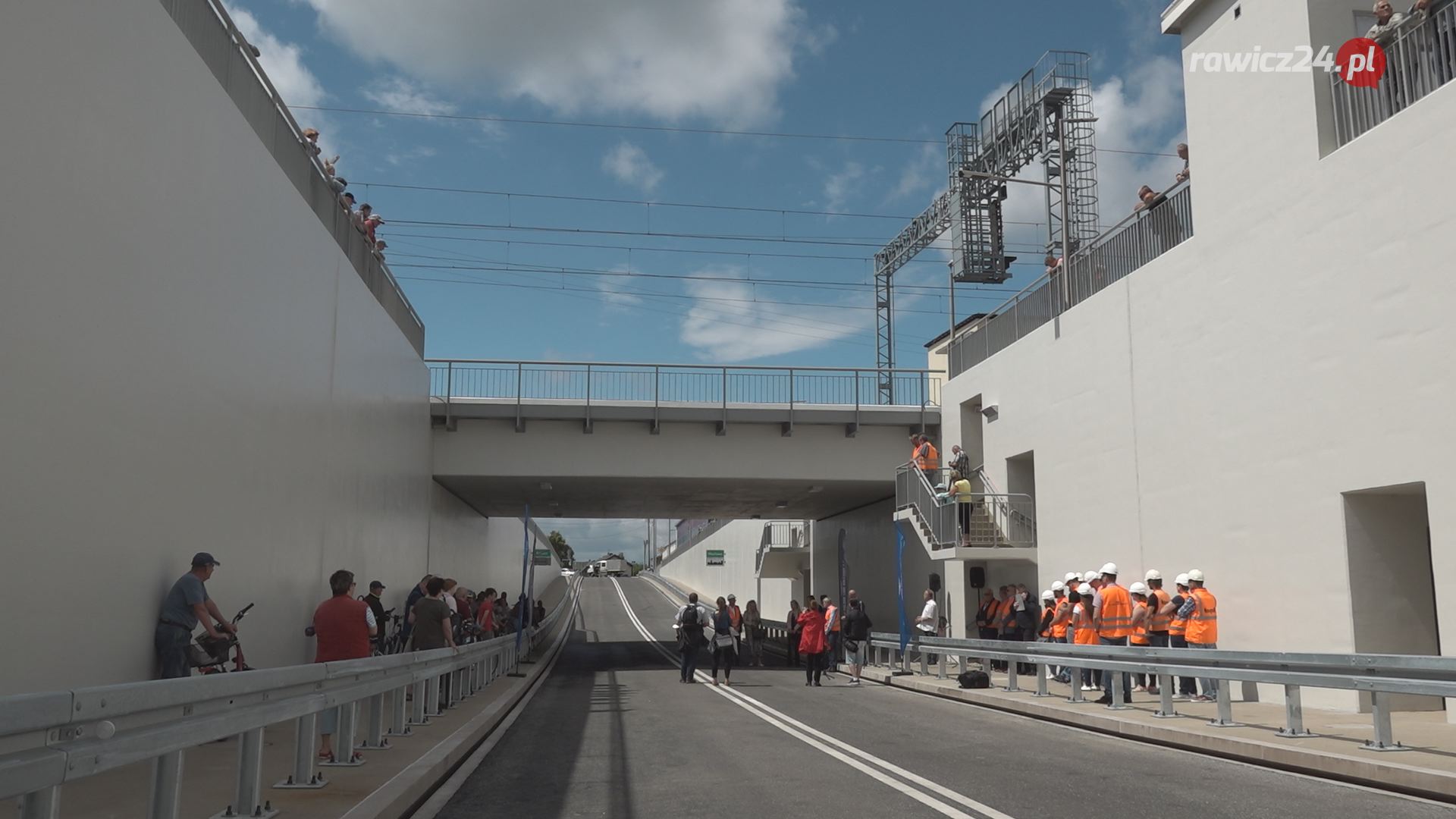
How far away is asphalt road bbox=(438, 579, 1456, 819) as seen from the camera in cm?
795

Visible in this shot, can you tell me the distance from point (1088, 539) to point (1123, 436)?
7.42 ft

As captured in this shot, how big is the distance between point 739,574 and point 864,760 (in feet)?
161

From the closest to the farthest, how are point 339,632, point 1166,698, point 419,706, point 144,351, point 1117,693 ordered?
point 339,632 < point 144,351 < point 419,706 < point 1166,698 < point 1117,693

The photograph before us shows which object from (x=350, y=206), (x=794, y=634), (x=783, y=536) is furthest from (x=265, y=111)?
(x=783, y=536)

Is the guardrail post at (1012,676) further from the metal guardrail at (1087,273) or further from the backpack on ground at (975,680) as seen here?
the metal guardrail at (1087,273)

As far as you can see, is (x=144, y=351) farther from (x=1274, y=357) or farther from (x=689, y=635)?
(x=1274, y=357)

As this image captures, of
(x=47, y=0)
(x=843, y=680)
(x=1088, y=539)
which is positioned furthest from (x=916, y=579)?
(x=47, y=0)

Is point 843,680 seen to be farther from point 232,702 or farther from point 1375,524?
point 232,702

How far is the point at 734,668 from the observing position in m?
28.8

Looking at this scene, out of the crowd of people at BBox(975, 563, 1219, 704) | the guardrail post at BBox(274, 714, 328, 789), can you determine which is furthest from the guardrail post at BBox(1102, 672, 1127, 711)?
the guardrail post at BBox(274, 714, 328, 789)

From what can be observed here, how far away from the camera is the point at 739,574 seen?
5925cm

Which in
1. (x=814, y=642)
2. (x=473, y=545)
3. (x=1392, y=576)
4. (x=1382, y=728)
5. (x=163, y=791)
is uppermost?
(x=473, y=545)

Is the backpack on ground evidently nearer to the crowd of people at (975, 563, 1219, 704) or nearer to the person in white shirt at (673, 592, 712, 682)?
the crowd of people at (975, 563, 1219, 704)

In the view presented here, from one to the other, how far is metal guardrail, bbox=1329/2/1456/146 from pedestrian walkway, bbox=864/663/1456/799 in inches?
277
